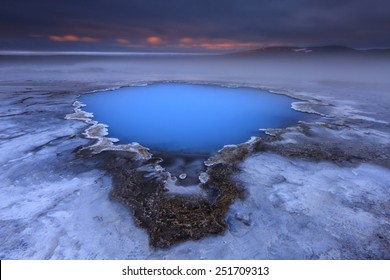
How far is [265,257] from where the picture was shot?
14.7 ft

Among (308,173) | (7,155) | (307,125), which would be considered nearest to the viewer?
(308,173)

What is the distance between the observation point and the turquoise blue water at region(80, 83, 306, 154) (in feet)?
34.1

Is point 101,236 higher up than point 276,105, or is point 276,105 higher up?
point 101,236

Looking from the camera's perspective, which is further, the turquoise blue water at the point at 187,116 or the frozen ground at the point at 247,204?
the turquoise blue water at the point at 187,116

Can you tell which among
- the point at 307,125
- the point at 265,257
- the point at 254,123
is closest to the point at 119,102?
the point at 254,123

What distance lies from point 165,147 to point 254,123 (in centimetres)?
540

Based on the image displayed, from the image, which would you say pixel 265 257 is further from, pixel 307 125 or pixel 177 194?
pixel 307 125

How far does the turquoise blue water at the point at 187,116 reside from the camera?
10.4 metres

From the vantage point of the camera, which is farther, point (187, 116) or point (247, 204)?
point (187, 116)

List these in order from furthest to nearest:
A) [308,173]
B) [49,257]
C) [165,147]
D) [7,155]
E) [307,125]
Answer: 1. [307,125]
2. [165,147]
3. [7,155]
4. [308,173]
5. [49,257]

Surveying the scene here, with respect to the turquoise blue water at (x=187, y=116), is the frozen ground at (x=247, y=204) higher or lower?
higher

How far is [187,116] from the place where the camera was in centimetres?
1450

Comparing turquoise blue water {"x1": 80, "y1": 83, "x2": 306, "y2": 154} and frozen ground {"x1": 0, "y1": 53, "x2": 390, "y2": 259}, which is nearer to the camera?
frozen ground {"x1": 0, "y1": 53, "x2": 390, "y2": 259}

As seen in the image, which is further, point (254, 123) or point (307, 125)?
point (254, 123)
